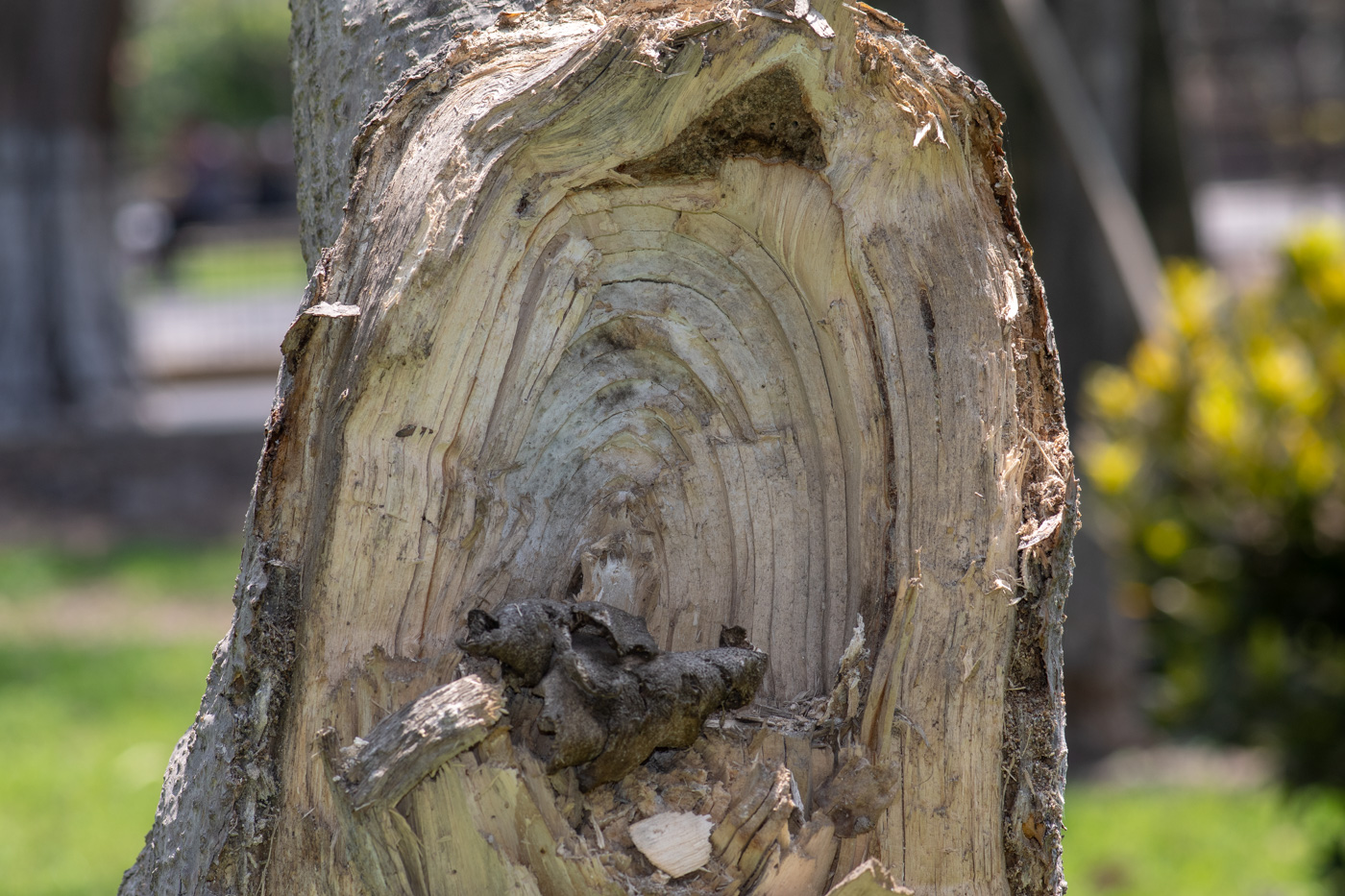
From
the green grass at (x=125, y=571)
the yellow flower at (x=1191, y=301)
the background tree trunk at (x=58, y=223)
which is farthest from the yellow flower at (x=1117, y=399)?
the background tree trunk at (x=58, y=223)

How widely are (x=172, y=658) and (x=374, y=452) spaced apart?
4.54 meters

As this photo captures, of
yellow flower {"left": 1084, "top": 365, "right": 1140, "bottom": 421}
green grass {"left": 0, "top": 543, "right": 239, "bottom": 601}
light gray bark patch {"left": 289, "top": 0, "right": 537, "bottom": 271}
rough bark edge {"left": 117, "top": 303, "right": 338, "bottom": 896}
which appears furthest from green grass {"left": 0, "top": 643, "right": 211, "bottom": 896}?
yellow flower {"left": 1084, "top": 365, "right": 1140, "bottom": 421}

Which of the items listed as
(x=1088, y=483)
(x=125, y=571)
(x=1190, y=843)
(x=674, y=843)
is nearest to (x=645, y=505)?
(x=674, y=843)

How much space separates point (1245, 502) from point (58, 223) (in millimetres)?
7612

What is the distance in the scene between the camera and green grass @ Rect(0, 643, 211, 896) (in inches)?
130

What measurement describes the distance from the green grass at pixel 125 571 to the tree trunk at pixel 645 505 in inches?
207

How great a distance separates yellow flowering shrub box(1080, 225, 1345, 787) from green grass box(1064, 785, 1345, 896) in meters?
0.36

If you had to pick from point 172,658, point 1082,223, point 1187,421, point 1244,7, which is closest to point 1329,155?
point 1244,7

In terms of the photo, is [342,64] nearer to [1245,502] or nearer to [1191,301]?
[1245,502]

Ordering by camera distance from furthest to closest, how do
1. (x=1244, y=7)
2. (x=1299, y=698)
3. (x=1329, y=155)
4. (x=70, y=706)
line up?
1. (x=1244, y=7)
2. (x=1329, y=155)
3. (x=70, y=706)
4. (x=1299, y=698)

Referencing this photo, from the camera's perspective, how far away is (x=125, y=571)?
20.7 feet

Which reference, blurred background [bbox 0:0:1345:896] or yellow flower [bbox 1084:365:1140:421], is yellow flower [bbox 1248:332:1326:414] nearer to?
blurred background [bbox 0:0:1345:896]

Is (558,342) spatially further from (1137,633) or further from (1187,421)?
(1137,633)

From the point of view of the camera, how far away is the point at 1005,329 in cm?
121
